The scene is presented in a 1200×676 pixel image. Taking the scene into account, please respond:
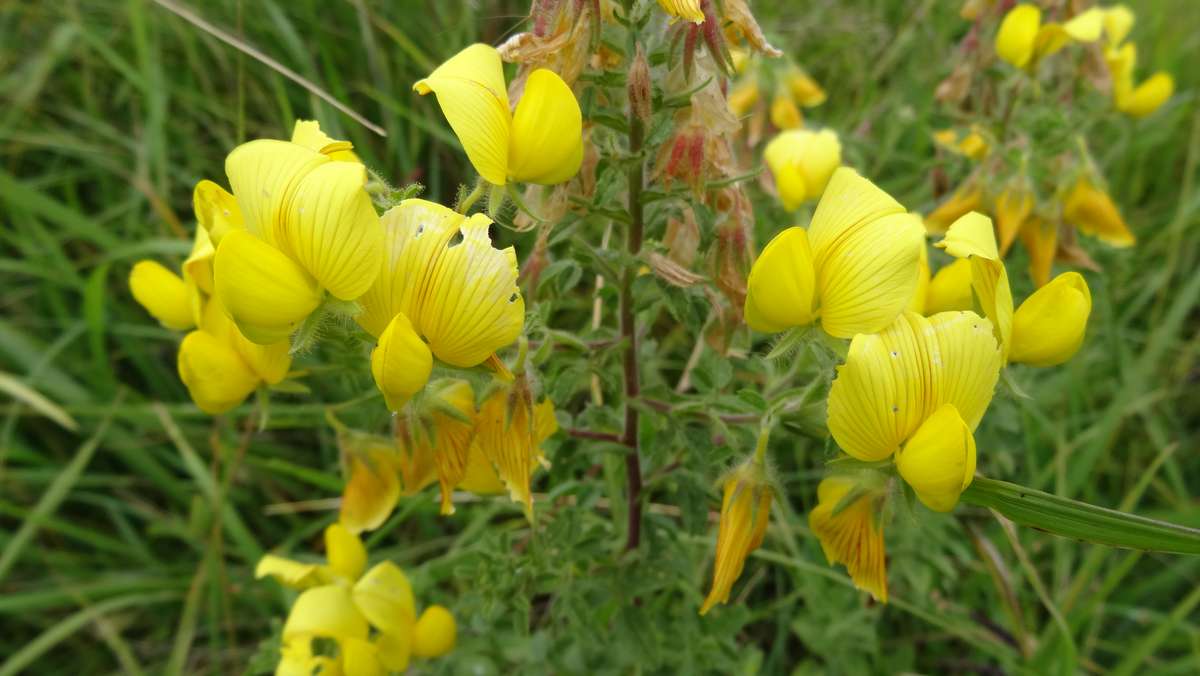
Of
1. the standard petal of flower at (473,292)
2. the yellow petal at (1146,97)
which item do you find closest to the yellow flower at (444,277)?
the standard petal of flower at (473,292)

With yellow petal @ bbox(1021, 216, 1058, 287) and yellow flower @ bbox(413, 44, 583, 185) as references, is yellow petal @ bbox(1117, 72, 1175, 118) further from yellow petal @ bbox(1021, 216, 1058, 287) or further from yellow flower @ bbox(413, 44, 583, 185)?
yellow flower @ bbox(413, 44, 583, 185)

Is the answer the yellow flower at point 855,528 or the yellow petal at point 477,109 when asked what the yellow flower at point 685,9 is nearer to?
the yellow petal at point 477,109

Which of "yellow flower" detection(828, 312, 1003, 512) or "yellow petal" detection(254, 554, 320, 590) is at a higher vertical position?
"yellow flower" detection(828, 312, 1003, 512)

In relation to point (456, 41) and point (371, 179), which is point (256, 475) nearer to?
point (456, 41)

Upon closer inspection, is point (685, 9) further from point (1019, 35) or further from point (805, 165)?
point (1019, 35)

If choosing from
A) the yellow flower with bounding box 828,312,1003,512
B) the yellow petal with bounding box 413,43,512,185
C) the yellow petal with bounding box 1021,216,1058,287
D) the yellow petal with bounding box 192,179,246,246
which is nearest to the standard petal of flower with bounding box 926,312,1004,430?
the yellow flower with bounding box 828,312,1003,512

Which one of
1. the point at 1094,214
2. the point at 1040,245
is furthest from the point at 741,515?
the point at 1094,214
